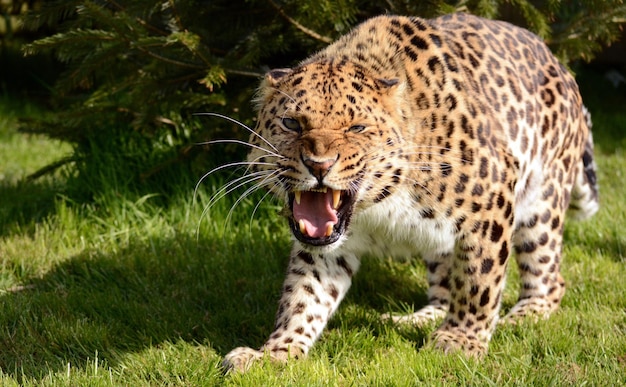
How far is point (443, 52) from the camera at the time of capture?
17.5 ft

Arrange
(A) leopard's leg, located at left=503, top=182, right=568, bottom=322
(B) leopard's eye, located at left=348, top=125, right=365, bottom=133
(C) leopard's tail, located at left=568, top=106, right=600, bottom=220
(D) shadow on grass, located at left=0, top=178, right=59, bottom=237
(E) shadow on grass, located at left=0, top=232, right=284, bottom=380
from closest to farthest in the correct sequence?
1. (B) leopard's eye, located at left=348, top=125, right=365, bottom=133
2. (E) shadow on grass, located at left=0, top=232, right=284, bottom=380
3. (A) leopard's leg, located at left=503, top=182, right=568, bottom=322
4. (C) leopard's tail, located at left=568, top=106, right=600, bottom=220
5. (D) shadow on grass, located at left=0, top=178, right=59, bottom=237

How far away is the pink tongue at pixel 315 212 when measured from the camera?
4.66 m

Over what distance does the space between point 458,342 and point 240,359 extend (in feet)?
3.91

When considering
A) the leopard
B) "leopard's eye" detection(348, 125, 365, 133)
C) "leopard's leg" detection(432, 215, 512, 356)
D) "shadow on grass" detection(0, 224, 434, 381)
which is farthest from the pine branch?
"leopard's leg" detection(432, 215, 512, 356)

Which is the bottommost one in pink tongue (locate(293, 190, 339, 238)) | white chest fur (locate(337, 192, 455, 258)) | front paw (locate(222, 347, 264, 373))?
front paw (locate(222, 347, 264, 373))

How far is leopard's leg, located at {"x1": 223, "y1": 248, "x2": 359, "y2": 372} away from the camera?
514cm

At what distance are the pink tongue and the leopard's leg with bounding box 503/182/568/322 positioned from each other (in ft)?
5.76

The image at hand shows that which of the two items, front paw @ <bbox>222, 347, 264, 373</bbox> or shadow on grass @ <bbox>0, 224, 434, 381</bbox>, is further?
shadow on grass @ <bbox>0, 224, 434, 381</bbox>

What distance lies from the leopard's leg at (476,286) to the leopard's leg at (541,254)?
0.61 meters

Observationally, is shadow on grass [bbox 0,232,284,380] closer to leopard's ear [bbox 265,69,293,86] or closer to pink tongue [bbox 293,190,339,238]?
pink tongue [bbox 293,190,339,238]

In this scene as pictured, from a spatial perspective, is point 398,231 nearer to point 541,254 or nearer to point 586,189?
point 541,254

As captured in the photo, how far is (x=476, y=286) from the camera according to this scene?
5.25 meters

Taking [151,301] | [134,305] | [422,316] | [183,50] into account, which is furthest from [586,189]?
[134,305]

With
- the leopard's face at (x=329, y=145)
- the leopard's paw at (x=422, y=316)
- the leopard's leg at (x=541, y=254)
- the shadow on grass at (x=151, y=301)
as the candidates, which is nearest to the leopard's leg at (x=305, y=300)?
the shadow on grass at (x=151, y=301)
